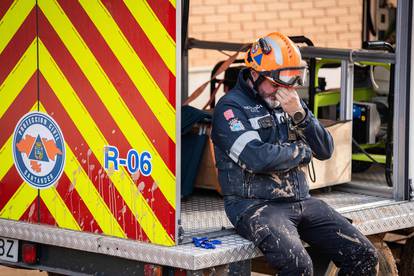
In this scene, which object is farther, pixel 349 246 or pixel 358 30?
pixel 358 30

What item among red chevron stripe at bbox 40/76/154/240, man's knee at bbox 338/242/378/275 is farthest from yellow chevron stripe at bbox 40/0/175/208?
man's knee at bbox 338/242/378/275

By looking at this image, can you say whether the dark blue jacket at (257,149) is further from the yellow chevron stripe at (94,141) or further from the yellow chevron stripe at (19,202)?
the yellow chevron stripe at (19,202)

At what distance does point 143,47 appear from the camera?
4.87m

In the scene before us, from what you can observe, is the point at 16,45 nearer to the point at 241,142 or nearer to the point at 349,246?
the point at 241,142

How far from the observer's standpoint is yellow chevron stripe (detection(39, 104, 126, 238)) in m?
5.08

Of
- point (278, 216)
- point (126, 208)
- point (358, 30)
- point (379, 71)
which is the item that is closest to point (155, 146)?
point (126, 208)

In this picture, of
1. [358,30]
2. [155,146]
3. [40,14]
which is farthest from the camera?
[358,30]

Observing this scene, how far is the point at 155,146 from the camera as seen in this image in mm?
4867

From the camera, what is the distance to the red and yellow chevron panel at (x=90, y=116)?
15.9 feet

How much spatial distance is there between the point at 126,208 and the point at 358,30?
26.1ft

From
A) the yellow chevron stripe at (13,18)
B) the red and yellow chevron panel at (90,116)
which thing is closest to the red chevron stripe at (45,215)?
the red and yellow chevron panel at (90,116)

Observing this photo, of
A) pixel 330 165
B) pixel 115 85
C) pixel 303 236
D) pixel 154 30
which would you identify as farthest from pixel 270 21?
pixel 154 30

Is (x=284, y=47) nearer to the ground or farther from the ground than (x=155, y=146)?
farther from the ground

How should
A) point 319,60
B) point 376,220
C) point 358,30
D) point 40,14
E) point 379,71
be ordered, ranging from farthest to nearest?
1. point 358,30
2. point 379,71
3. point 319,60
4. point 376,220
5. point 40,14
